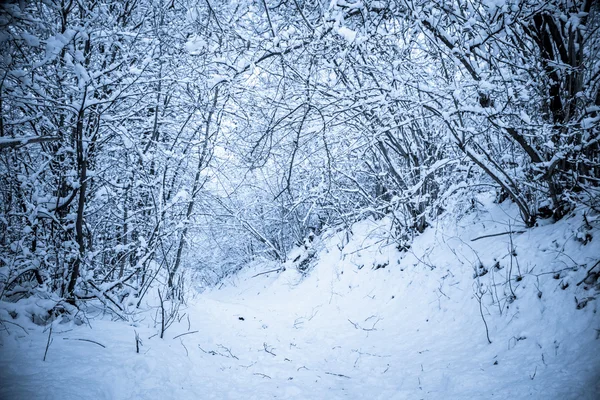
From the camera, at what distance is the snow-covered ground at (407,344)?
233 centimetres

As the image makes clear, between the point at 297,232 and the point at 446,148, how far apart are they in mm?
7641

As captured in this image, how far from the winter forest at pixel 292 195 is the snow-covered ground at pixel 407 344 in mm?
23

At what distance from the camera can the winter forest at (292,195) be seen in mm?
2576

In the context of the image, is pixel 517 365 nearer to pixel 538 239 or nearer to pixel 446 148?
pixel 538 239

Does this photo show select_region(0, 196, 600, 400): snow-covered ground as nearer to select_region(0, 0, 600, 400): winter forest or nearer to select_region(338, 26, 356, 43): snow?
select_region(0, 0, 600, 400): winter forest

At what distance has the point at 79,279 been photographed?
3443mm

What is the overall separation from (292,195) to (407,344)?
2499 mm

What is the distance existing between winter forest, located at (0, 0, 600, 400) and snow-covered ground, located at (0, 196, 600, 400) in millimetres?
23

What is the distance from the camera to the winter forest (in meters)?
2.58

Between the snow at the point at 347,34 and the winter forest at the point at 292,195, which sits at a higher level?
the snow at the point at 347,34

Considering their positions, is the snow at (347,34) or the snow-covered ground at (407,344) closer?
the snow-covered ground at (407,344)

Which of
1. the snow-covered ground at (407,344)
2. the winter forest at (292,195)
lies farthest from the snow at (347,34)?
the snow-covered ground at (407,344)

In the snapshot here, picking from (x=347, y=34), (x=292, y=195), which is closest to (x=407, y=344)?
(x=292, y=195)

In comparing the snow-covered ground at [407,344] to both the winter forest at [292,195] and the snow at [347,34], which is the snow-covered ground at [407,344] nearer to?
the winter forest at [292,195]
